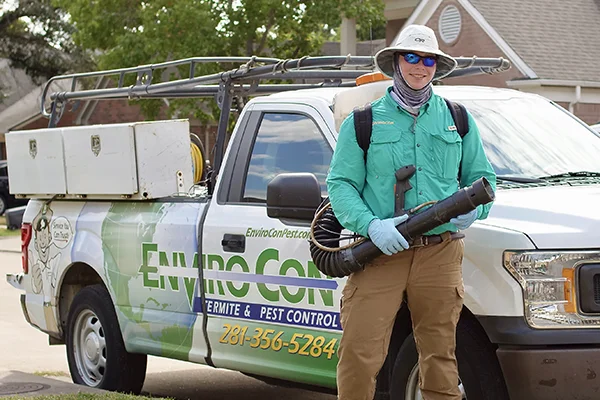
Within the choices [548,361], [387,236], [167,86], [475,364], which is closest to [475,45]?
[167,86]

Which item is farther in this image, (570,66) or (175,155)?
(570,66)

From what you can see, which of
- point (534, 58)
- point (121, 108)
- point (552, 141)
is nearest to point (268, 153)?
point (552, 141)

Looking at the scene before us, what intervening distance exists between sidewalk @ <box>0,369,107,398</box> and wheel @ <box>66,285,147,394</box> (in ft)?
0.91

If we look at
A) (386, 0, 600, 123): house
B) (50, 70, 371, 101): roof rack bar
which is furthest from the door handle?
(386, 0, 600, 123): house

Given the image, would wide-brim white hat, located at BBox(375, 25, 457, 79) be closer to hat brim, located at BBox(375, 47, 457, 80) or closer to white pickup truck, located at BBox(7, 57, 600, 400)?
hat brim, located at BBox(375, 47, 457, 80)

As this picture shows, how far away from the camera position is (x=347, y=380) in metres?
5.19

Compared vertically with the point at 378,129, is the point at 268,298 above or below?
below

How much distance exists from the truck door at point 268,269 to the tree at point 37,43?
39.9 m

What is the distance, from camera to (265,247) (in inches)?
264

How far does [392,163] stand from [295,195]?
0.86 m

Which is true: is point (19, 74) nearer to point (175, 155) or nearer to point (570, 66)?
point (570, 66)

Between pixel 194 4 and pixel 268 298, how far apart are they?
23681 mm

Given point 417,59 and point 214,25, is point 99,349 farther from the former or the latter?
point 214,25

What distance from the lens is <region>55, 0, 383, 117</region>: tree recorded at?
97.8ft
